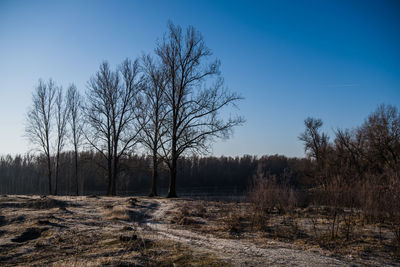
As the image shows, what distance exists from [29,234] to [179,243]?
443 centimetres

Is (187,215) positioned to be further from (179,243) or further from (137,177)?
(137,177)

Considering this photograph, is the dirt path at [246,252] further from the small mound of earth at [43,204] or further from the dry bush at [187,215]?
the small mound of earth at [43,204]

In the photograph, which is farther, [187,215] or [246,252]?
[187,215]

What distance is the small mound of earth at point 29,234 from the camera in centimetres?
654

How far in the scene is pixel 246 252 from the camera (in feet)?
17.2

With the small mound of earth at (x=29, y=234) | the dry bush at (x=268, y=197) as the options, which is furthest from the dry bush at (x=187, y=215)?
the small mound of earth at (x=29, y=234)

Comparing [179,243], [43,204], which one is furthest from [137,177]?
[179,243]

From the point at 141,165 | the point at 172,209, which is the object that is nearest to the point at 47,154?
the point at 141,165

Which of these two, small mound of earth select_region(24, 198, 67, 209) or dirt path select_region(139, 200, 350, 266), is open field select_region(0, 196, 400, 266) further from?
small mound of earth select_region(24, 198, 67, 209)

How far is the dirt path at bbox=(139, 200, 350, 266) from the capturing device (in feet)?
15.3

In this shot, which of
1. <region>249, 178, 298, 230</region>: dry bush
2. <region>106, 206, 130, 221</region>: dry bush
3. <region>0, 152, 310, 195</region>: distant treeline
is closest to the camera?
<region>249, 178, 298, 230</region>: dry bush

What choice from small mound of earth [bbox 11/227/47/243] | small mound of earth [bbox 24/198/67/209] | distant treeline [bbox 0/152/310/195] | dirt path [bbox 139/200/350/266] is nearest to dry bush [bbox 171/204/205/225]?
dirt path [bbox 139/200/350/266]

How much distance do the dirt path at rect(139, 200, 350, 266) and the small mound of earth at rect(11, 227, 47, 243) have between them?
10.9 ft

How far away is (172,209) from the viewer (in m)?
11.3
